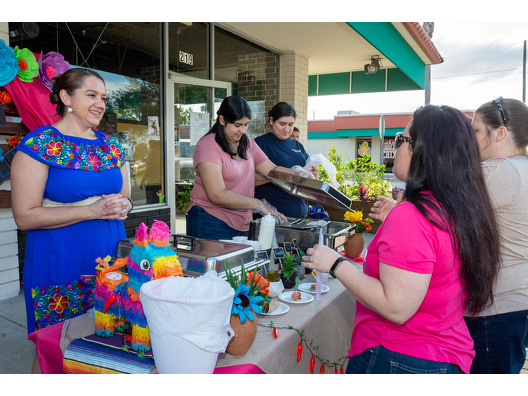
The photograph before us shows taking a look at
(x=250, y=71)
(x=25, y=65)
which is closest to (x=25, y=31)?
(x=25, y=65)

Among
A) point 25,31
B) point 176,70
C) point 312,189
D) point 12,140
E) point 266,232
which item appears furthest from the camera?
point 176,70

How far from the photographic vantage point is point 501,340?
63.7 inches

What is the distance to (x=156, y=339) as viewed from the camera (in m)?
1.04

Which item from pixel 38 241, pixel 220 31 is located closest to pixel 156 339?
pixel 38 241

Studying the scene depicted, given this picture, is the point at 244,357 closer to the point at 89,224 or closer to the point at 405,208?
the point at 405,208

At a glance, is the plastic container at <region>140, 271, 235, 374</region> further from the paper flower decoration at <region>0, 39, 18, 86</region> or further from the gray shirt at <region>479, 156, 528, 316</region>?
the paper flower decoration at <region>0, 39, 18, 86</region>

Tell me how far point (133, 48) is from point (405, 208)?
15.9 feet

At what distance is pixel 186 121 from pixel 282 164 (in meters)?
2.93

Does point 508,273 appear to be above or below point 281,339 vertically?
above

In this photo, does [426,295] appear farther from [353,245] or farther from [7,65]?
[7,65]

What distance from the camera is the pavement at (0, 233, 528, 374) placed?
2.54 meters

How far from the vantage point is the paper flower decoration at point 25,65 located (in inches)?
126

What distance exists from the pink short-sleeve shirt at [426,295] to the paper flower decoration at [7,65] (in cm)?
317

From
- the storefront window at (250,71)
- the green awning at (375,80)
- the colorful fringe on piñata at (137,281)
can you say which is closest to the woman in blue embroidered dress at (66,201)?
the colorful fringe on piñata at (137,281)
